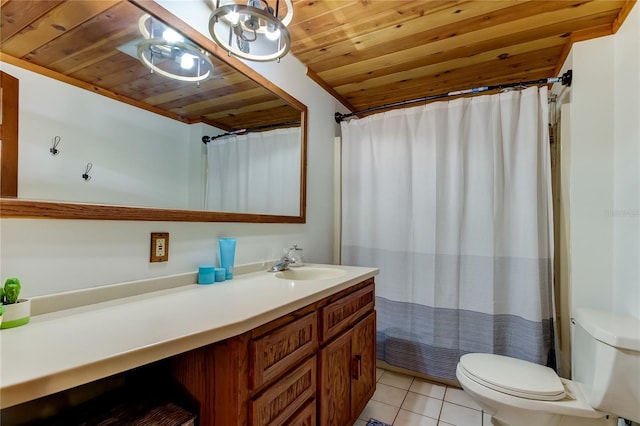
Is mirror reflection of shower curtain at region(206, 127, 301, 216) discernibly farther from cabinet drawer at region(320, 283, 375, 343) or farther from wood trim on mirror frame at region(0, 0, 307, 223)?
cabinet drawer at region(320, 283, 375, 343)

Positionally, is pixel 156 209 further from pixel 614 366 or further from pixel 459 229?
pixel 614 366

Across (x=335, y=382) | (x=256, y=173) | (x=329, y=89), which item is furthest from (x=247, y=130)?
(x=335, y=382)

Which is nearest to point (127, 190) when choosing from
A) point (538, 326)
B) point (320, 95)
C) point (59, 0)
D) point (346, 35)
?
point (59, 0)

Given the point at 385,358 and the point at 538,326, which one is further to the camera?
the point at 385,358

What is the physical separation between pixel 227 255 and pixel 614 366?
170cm

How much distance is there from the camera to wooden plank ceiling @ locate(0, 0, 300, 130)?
0.87 metres

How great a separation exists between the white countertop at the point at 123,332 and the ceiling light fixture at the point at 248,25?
1016mm

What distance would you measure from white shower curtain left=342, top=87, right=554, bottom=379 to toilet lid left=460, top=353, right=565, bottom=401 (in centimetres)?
36

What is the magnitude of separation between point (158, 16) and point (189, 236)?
0.90 metres

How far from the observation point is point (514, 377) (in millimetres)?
1384

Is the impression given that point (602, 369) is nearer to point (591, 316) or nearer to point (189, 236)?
point (591, 316)

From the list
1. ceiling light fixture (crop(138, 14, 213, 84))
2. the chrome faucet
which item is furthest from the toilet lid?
ceiling light fixture (crop(138, 14, 213, 84))

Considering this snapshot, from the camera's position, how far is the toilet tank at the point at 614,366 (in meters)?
1.16

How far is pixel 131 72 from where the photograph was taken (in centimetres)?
112
